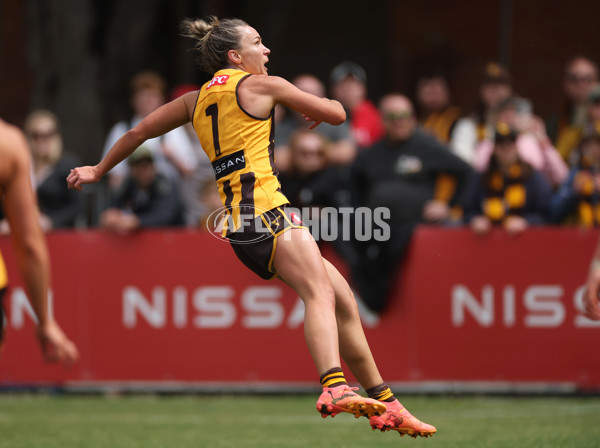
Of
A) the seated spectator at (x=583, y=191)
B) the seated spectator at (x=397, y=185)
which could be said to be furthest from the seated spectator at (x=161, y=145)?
the seated spectator at (x=583, y=191)

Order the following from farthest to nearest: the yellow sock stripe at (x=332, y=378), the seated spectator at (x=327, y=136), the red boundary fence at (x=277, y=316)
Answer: the seated spectator at (x=327, y=136)
the red boundary fence at (x=277, y=316)
the yellow sock stripe at (x=332, y=378)

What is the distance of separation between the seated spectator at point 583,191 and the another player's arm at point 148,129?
199 inches

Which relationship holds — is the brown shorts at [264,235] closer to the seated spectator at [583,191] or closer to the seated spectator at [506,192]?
the seated spectator at [506,192]

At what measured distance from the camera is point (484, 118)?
1070 cm

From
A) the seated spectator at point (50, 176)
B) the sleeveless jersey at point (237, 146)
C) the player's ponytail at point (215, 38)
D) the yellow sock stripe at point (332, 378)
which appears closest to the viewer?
the yellow sock stripe at point (332, 378)

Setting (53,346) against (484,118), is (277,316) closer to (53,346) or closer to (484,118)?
(484,118)

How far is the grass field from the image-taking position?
750 centimetres

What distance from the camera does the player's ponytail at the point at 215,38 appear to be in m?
5.47

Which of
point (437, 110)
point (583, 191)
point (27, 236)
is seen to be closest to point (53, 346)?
point (27, 236)

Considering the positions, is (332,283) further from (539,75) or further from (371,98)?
(371,98)

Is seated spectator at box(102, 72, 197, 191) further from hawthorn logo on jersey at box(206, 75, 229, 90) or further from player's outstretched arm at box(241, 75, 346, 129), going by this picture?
player's outstretched arm at box(241, 75, 346, 129)

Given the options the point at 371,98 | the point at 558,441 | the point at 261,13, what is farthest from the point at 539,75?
the point at 558,441

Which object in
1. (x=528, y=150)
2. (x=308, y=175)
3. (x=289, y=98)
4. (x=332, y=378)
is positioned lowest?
(x=332, y=378)

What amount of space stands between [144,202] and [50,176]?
1.00 m
